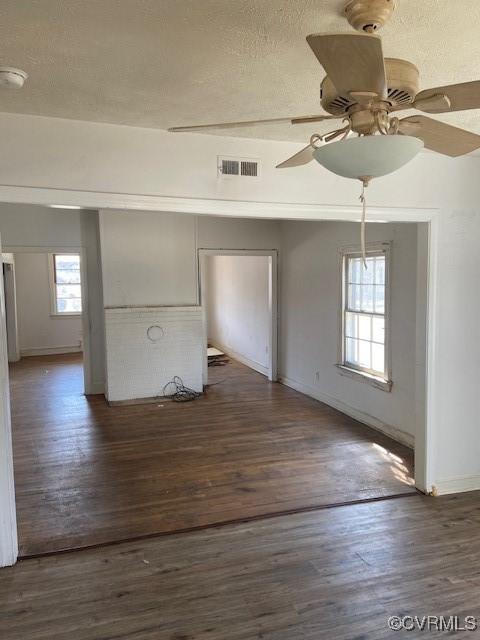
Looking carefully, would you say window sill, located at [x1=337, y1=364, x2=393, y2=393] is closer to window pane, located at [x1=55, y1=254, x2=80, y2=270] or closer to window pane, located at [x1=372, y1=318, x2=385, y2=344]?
window pane, located at [x1=372, y1=318, x2=385, y2=344]

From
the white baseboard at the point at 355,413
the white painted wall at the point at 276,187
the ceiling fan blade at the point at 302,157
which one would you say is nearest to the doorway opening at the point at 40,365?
the white painted wall at the point at 276,187

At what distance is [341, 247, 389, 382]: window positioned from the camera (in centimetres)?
489

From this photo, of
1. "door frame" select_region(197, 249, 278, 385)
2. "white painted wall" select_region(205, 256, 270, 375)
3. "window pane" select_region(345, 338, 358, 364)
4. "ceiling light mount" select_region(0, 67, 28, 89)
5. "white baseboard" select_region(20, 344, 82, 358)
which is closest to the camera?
"ceiling light mount" select_region(0, 67, 28, 89)

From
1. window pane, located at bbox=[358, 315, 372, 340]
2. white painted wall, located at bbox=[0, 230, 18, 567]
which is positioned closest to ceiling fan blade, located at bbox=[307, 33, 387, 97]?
white painted wall, located at bbox=[0, 230, 18, 567]

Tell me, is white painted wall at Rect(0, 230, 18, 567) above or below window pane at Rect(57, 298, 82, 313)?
below

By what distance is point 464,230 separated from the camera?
3.49 meters

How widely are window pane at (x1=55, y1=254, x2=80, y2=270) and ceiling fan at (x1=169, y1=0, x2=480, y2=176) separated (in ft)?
29.9

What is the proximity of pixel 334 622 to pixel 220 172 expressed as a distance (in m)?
2.53

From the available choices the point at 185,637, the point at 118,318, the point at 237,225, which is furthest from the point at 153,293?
the point at 185,637

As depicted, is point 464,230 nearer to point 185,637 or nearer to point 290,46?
point 290,46

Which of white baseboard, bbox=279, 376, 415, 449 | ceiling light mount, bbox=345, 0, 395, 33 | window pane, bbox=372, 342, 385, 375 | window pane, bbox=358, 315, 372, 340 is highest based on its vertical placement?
ceiling light mount, bbox=345, 0, 395, 33

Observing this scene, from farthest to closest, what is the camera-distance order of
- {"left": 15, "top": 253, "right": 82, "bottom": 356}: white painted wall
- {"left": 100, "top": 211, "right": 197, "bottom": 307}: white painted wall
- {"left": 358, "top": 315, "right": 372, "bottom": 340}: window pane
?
{"left": 15, "top": 253, "right": 82, "bottom": 356}: white painted wall
{"left": 100, "top": 211, "right": 197, "bottom": 307}: white painted wall
{"left": 358, "top": 315, "right": 372, "bottom": 340}: window pane

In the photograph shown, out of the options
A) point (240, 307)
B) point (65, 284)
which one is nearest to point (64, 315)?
point (65, 284)

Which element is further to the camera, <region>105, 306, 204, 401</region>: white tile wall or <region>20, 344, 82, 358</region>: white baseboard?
<region>20, 344, 82, 358</region>: white baseboard
